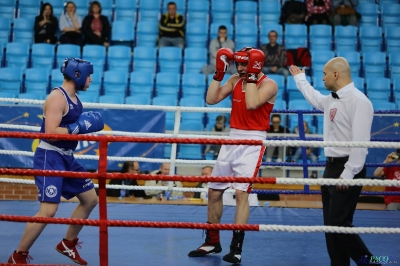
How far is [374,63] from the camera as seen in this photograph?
9.91 metres

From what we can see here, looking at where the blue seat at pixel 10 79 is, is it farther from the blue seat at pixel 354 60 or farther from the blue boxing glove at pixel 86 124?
the blue boxing glove at pixel 86 124

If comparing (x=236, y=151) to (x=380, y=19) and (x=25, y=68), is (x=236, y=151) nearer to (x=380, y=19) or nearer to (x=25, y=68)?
(x=25, y=68)

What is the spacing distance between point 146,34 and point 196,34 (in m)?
0.85

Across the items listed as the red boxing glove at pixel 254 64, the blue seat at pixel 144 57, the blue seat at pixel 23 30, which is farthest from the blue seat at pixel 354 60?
the red boxing glove at pixel 254 64

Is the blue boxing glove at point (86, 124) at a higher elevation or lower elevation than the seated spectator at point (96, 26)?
lower

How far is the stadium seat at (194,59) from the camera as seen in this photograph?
9828 mm

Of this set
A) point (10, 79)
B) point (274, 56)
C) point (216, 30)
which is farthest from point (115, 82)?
point (274, 56)

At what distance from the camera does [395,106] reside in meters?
8.94

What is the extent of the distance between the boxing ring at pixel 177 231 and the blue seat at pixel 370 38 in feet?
16.9

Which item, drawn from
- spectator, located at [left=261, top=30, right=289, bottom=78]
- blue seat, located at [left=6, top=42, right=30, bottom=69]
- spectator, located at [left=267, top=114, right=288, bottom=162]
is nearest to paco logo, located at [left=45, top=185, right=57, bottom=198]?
spectator, located at [left=267, top=114, right=288, bottom=162]

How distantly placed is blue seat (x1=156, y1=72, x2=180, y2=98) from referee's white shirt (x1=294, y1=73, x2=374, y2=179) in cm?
564

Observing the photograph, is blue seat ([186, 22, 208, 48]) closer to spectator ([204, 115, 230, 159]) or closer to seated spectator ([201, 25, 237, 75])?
seated spectator ([201, 25, 237, 75])

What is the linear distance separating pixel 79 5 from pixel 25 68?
1.70 m

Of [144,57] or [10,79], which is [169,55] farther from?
[10,79]
